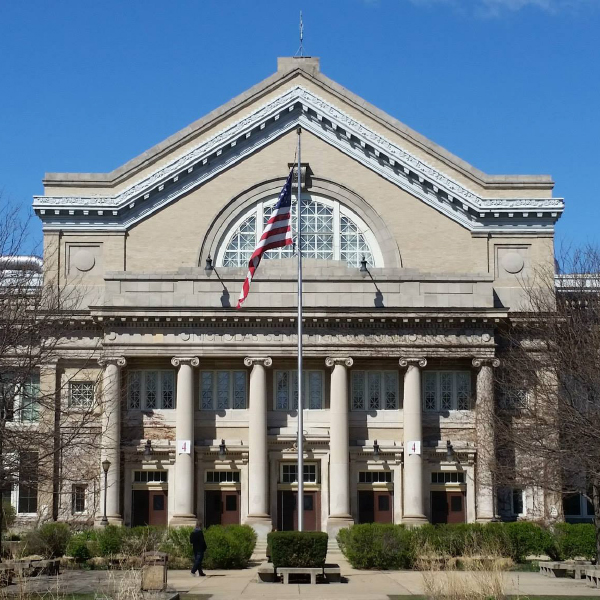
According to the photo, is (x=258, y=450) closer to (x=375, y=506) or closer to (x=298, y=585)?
(x=375, y=506)

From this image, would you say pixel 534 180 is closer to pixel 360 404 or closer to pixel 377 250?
pixel 377 250

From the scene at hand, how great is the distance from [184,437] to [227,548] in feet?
33.5

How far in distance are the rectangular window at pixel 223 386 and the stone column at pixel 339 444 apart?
12.5 ft

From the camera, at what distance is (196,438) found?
4662 centimetres

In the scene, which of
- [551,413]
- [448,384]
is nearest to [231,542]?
[551,413]

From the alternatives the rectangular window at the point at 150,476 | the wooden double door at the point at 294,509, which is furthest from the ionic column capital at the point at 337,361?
the rectangular window at the point at 150,476

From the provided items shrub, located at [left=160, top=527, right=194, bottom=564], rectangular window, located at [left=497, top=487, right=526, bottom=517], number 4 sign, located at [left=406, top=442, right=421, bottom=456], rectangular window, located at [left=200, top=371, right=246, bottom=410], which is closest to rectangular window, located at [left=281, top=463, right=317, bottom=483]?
rectangular window, located at [left=200, top=371, right=246, bottom=410]

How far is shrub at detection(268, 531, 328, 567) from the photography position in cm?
3212

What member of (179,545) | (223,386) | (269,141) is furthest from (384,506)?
(269,141)

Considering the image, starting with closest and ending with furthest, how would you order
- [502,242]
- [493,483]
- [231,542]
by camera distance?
1. [231,542]
2. [493,483]
3. [502,242]

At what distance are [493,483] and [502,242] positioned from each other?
11370 millimetres

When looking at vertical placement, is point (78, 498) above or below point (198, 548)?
above

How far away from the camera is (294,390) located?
4703 cm

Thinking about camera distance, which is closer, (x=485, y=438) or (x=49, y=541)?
(x=49, y=541)
